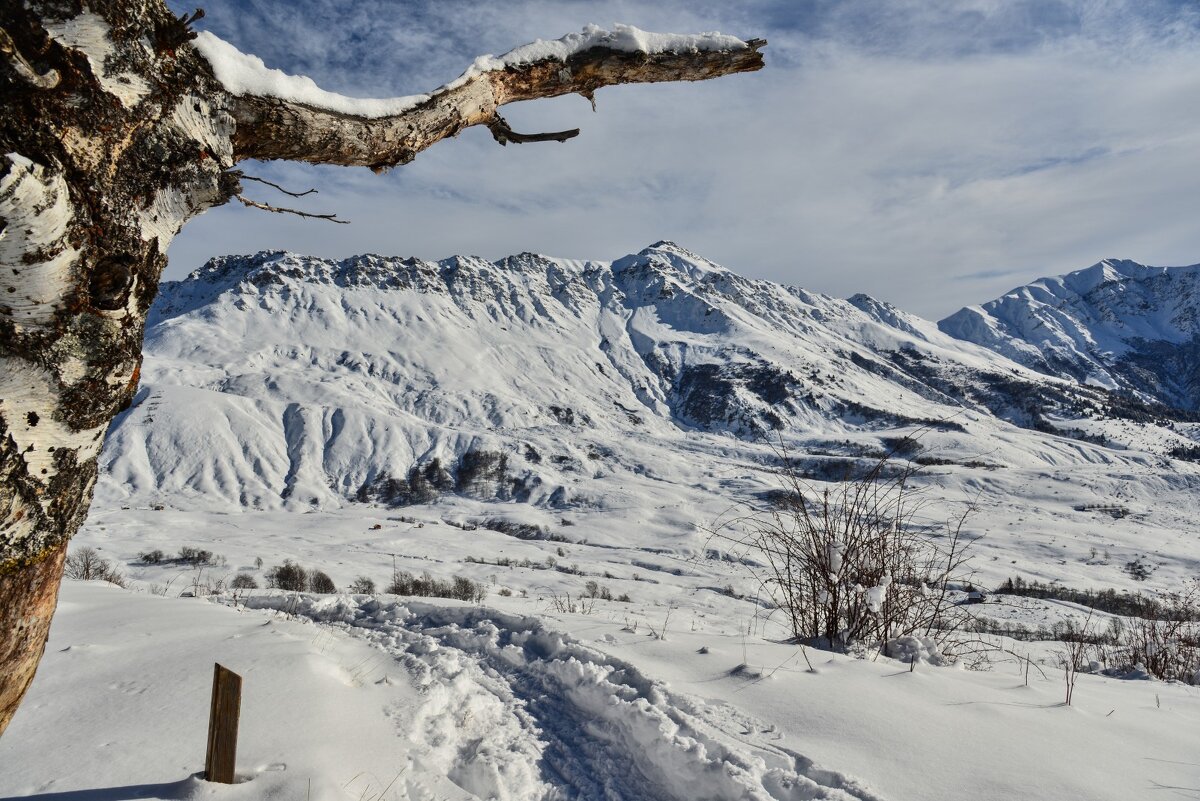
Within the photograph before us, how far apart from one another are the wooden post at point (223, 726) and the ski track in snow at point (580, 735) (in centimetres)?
79

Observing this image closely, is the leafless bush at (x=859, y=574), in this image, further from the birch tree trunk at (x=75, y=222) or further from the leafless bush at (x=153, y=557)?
the leafless bush at (x=153, y=557)

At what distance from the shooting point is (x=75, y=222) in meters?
1.27

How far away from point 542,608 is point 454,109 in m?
6.48

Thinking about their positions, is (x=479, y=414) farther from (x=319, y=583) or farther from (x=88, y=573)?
(x=88, y=573)

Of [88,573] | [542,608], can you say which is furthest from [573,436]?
[542,608]

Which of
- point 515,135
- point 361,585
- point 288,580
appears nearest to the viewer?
point 515,135

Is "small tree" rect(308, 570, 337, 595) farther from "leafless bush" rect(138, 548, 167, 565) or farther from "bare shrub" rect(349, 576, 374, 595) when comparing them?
"leafless bush" rect(138, 548, 167, 565)

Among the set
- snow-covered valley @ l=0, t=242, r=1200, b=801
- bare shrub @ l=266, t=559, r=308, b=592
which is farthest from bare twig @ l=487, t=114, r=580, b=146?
bare shrub @ l=266, t=559, r=308, b=592

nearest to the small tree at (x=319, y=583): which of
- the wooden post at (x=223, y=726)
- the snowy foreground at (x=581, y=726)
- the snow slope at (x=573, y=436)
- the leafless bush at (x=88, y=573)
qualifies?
the leafless bush at (x=88, y=573)

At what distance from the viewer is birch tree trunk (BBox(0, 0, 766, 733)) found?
118cm

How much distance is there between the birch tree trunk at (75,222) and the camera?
46.6 inches

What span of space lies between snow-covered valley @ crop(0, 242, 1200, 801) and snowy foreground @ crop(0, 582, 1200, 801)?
0.05 feet

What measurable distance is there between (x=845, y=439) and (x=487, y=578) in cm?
11731

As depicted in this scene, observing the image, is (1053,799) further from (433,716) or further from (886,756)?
(433,716)
